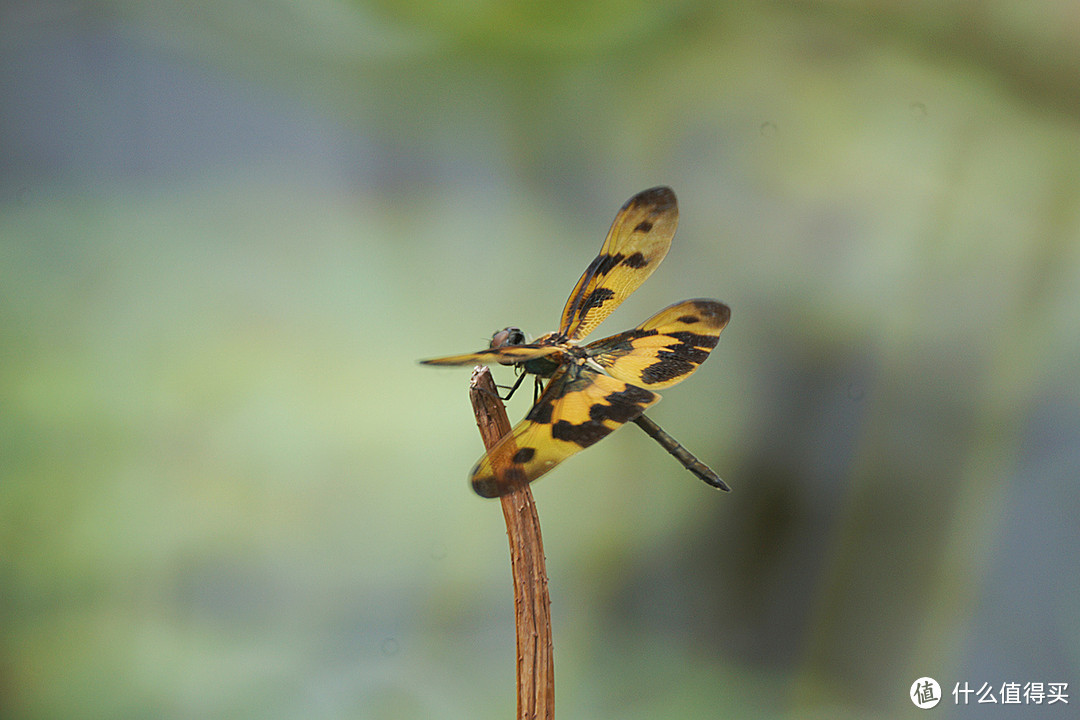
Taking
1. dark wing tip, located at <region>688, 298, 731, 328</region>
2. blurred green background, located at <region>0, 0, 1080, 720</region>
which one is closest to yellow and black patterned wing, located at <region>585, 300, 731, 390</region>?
dark wing tip, located at <region>688, 298, 731, 328</region>

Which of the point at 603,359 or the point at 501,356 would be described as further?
the point at 603,359

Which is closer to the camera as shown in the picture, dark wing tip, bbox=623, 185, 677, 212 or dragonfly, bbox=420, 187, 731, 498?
dragonfly, bbox=420, 187, 731, 498

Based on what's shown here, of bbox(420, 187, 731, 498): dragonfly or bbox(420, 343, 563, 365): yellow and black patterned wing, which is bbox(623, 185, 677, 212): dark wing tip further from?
bbox(420, 343, 563, 365): yellow and black patterned wing

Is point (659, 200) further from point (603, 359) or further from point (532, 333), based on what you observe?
point (532, 333)

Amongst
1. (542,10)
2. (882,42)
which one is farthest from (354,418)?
(882,42)

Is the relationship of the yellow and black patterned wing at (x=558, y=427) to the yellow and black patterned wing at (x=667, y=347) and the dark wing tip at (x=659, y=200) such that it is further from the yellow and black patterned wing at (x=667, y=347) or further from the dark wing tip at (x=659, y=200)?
the dark wing tip at (x=659, y=200)

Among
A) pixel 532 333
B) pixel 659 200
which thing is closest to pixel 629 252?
pixel 659 200
